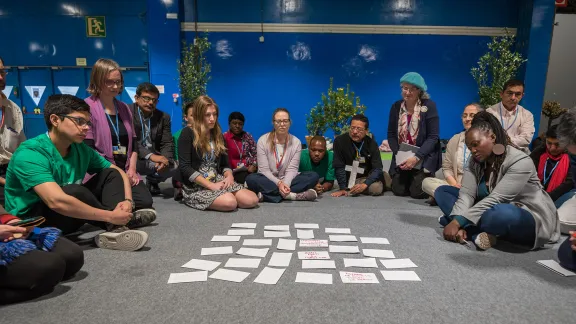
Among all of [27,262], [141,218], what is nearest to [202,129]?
[141,218]

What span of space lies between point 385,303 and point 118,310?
1277 millimetres

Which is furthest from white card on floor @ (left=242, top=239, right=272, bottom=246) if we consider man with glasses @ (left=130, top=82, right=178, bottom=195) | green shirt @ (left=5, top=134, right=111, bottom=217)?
man with glasses @ (left=130, top=82, right=178, bottom=195)

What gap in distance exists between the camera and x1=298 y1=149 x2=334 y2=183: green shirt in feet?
14.7

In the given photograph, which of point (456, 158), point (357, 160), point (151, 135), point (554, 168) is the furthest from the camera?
point (357, 160)

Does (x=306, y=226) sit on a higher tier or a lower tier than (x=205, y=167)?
lower

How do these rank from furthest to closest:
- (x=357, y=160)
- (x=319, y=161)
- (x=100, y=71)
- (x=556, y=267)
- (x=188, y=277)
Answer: (x=319, y=161) < (x=357, y=160) < (x=100, y=71) < (x=556, y=267) < (x=188, y=277)

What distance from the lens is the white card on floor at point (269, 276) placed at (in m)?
2.01

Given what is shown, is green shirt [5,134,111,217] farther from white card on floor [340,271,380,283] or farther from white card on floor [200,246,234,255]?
white card on floor [340,271,380,283]

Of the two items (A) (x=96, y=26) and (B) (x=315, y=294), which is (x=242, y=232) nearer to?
(B) (x=315, y=294)

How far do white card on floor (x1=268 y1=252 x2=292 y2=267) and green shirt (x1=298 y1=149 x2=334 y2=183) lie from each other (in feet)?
6.99

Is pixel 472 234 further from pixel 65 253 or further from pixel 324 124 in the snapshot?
pixel 324 124

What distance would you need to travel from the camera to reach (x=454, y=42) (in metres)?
7.19

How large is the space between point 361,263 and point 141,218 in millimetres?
1755

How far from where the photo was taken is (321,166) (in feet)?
14.9
